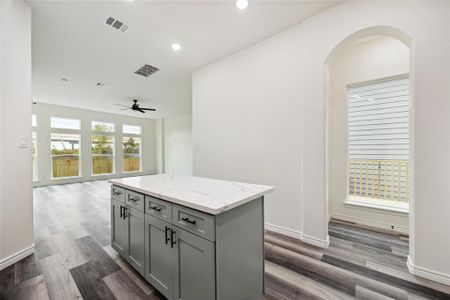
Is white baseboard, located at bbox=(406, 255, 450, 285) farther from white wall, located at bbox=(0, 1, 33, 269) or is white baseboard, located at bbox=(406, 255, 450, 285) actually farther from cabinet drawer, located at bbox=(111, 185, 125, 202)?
white wall, located at bbox=(0, 1, 33, 269)

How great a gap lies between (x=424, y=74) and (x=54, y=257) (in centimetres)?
429

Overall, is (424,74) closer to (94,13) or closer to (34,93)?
(94,13)

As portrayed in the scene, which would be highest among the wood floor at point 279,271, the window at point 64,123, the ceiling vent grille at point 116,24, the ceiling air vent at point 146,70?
the ceiling vent grille at point 116,24

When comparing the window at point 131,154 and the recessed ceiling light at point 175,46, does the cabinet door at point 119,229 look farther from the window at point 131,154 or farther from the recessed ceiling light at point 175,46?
the window at point 131,154

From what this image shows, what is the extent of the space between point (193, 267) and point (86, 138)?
7893mm

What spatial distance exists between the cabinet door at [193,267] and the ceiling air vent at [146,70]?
11.5 feet

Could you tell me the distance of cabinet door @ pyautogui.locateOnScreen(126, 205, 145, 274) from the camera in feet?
5.24

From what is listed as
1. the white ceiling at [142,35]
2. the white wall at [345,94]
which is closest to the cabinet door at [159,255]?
the white ceiling at [142,35]

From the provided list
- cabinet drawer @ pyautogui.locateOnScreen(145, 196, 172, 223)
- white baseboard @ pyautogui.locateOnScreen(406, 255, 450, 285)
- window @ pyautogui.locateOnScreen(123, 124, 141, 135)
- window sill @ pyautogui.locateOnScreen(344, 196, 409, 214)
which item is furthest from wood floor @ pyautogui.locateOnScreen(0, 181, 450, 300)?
window @ pyautogui.locateOnScreen(123, 124, 141, 135)

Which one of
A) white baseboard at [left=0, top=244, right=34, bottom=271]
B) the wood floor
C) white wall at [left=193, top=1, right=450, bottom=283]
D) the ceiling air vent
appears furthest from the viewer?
the ceiling air vent

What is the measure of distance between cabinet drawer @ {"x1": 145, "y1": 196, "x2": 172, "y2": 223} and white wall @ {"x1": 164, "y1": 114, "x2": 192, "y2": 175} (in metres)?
6.55

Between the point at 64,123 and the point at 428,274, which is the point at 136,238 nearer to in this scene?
the point at 428,274

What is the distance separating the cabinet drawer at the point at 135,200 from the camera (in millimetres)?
1580

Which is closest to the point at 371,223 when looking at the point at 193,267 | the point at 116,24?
the point at 193,267
